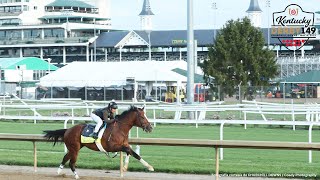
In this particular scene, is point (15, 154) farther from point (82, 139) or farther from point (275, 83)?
point (275, 83)

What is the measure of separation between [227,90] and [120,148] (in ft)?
84.0

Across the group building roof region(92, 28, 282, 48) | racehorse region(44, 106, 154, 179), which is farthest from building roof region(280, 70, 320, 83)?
building roof region(92, 28, 282, 48)

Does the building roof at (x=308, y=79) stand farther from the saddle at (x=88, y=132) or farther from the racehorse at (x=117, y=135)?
the saddle at (x=88, y=132)

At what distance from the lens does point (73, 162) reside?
13305mm

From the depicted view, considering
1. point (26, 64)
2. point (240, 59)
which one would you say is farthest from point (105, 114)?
point (26, 64)

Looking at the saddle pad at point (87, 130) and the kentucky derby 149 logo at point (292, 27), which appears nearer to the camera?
the saddle pad at point (87, 130)

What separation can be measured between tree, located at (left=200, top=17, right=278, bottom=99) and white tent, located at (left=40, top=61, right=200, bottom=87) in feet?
17.1

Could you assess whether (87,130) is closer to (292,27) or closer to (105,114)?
(105,114)

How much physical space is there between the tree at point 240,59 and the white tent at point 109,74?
522 centimetres

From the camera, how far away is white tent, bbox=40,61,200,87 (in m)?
51.3

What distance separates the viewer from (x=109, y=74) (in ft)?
174

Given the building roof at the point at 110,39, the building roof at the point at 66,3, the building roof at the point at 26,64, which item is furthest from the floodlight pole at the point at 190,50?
the building roof at the point at 66,3

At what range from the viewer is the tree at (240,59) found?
4503 cm

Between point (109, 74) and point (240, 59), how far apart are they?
440 inches
